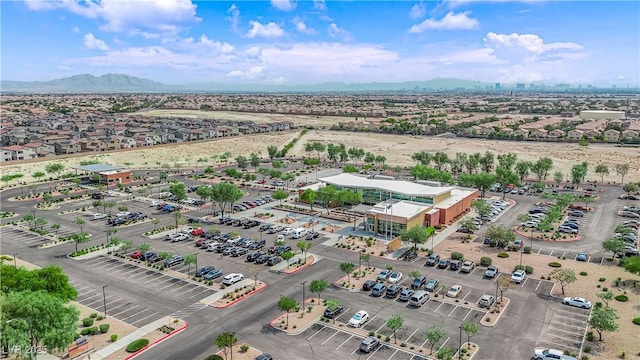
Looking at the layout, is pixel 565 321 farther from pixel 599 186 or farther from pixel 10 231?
pixel 10 231

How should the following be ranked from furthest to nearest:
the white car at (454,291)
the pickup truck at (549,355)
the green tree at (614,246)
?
1. the green tree at (614,246)
2. the white car at (454,291)
3. the pickup truck at (549,355)

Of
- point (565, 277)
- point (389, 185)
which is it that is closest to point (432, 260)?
point (565, 277)

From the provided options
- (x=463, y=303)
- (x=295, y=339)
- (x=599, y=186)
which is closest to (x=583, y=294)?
(x=463, y=303)

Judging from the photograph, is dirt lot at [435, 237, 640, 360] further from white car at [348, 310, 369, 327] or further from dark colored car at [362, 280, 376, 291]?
white car at [348, 310, 369, 327]

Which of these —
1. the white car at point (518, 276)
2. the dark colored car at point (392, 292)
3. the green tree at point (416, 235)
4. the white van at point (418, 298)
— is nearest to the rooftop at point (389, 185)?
the green tree at point (416, 235)

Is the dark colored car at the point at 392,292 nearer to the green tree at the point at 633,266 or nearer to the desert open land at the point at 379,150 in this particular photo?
the green tree at the point at 633,266
